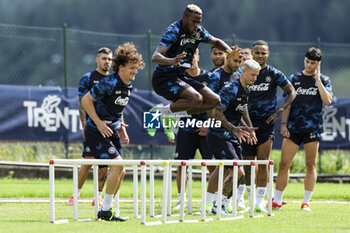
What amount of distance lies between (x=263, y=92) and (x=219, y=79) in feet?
2.82

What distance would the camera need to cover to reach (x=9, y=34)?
55.0ft

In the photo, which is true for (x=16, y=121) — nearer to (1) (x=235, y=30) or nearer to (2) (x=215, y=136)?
(2) (x=215, y=136)

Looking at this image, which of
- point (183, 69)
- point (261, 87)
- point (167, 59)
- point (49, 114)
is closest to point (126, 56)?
point (167, 59)

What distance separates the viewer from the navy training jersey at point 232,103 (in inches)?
385

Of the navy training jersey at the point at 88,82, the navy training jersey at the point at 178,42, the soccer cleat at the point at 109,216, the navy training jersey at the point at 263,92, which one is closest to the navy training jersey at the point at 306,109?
the navy training jersey at the point at 263,92

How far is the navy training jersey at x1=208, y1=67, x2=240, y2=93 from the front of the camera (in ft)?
33.8

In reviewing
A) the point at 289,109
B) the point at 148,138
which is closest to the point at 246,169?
the point at 289,109

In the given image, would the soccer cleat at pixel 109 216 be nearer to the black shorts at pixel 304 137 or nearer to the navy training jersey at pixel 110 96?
the navy training jersey at pixel 110 96

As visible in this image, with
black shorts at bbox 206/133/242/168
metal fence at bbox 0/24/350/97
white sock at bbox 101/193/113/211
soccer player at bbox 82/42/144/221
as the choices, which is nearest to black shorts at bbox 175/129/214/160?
black shorts at bbox 206/133/242/168

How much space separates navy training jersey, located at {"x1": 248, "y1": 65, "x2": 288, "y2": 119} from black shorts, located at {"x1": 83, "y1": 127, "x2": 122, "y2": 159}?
250 centimetres

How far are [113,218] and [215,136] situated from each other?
203cm

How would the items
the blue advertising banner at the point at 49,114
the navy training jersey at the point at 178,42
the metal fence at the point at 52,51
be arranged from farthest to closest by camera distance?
1. the metal fence at the point at 52,51
2. the blue advertising banner at the point at 49,114
3. the navy training jersey at the point at 178,42

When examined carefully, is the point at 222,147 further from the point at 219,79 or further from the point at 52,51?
the point at 52,51

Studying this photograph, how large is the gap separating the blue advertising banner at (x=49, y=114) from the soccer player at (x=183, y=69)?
289 inches
